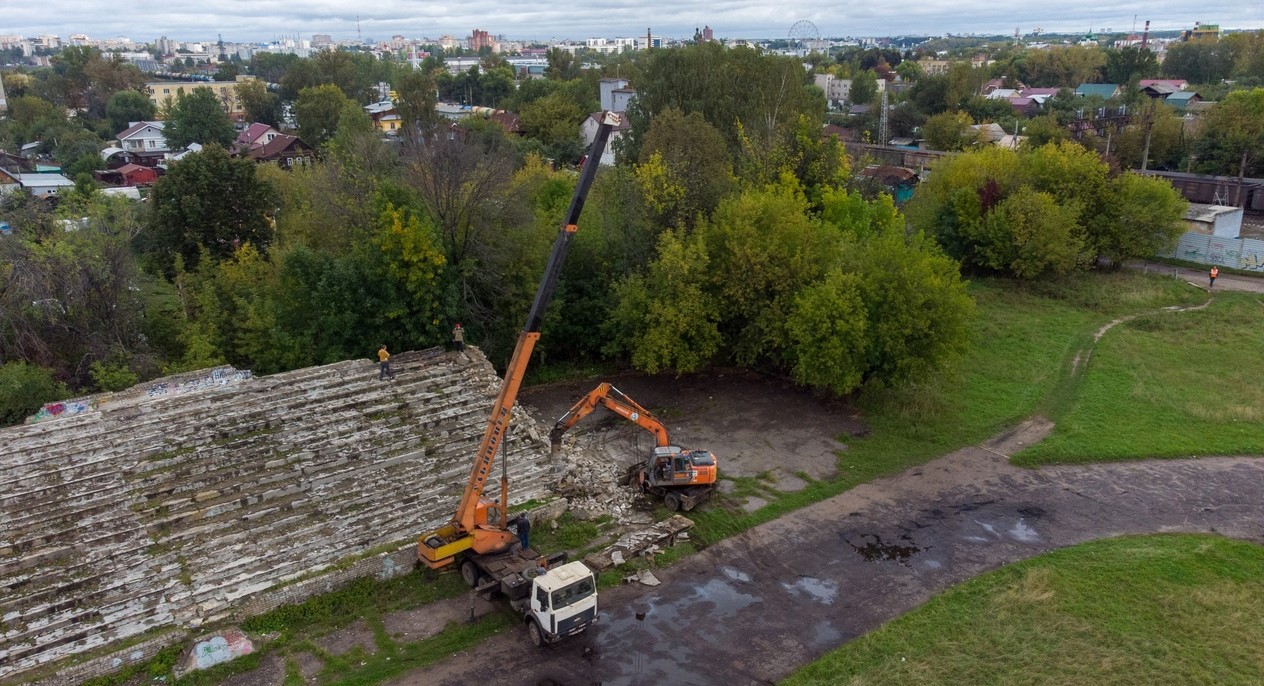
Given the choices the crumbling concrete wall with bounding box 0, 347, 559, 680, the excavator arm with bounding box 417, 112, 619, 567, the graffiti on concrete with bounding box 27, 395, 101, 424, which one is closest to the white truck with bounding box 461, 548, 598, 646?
the excavator arm with bounding box 417, 112, 619, 567

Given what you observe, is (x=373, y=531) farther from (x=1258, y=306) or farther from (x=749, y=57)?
(x=1258, y=306)

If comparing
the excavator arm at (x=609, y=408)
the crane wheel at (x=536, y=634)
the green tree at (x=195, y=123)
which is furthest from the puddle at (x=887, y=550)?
the green tree at (x=195, y=123)

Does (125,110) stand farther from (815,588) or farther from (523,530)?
(815,588)

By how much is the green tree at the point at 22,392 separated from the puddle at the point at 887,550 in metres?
22.2

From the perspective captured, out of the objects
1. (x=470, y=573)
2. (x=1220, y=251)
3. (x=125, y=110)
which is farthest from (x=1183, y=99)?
(x=125, y=110)

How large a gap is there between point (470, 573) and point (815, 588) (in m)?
7.54

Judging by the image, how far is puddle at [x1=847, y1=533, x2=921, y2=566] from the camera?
17.9 meters

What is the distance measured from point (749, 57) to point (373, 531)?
3554 centimetres

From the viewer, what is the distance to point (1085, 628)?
15.2 meters

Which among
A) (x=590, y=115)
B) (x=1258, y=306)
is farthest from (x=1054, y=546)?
(x=590, y=115)

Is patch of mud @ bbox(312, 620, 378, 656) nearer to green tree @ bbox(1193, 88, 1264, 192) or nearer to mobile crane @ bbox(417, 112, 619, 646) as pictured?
mobile crane @ bbox(417, 112, 619, 646)

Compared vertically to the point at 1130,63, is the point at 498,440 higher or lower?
lower

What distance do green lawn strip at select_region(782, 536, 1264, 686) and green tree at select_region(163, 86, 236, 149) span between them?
7733 centimetres

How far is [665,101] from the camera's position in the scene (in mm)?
43469
